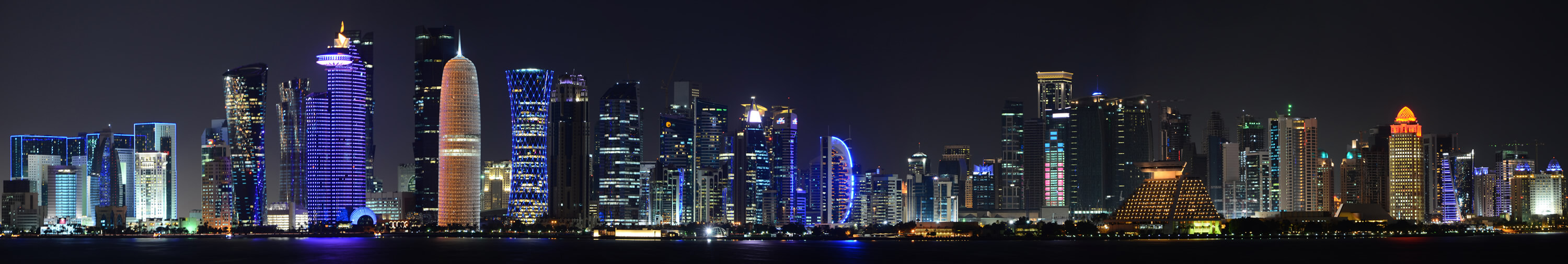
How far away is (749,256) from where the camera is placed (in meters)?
194

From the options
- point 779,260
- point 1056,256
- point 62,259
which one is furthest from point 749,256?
point 62,259

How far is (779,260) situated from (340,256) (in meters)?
51.3

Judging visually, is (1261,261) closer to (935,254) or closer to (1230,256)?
(1230,256)

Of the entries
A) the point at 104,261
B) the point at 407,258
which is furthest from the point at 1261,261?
the point at 104,261

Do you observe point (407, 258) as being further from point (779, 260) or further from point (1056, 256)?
point (1056, 256)

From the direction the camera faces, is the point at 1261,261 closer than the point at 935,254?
Yes

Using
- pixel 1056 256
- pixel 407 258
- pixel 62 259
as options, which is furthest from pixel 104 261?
pixel 1056 256

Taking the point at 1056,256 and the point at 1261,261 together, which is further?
the point at 1056,256

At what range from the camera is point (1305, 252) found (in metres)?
198

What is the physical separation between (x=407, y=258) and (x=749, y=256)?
39.0 metres

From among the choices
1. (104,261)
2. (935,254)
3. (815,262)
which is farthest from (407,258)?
(935,254)

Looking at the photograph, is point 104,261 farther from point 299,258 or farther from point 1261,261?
point 1261,261

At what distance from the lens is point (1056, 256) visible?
193000mm

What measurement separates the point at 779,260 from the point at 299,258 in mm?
55666
